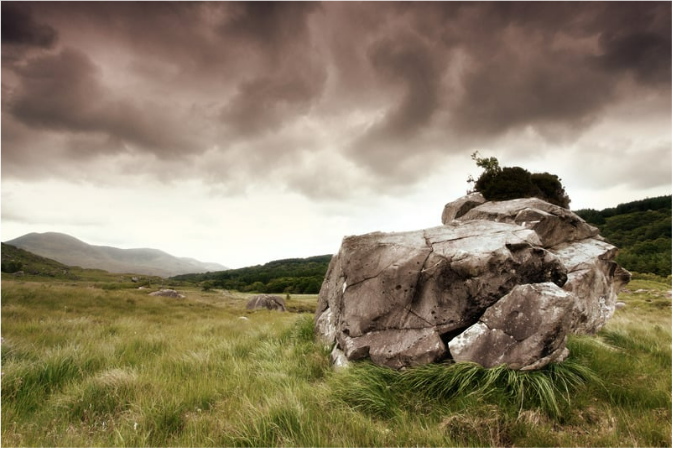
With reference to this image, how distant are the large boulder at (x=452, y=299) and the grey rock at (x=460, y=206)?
4791 mm

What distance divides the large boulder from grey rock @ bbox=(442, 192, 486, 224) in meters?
4.79

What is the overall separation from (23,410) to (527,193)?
20.6m

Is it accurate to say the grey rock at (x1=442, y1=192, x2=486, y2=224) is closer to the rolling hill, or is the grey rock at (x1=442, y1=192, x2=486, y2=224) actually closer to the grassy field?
the grassy field

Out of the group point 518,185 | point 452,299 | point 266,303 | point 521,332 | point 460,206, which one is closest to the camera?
point 521,332

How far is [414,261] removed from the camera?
6.86 m

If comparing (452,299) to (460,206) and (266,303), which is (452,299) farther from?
(266,303)

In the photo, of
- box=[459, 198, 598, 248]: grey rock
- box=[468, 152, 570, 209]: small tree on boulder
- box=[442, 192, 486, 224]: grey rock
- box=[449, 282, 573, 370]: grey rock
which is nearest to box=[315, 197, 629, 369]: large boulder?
box=[449, 282, 573, 370]: grey rock

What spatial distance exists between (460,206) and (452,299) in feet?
24.9

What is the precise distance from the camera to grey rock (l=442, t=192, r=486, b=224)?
509 inches

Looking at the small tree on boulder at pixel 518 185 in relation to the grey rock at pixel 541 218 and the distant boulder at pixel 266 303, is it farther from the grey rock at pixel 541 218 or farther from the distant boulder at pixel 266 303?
the distant boulder at pixel 266 303

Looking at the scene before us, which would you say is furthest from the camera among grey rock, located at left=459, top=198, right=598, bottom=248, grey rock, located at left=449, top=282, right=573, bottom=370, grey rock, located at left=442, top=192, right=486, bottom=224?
grey rock, located at left=442, top=192, right=486, bottom=224

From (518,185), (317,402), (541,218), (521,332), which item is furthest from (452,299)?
(518,185)

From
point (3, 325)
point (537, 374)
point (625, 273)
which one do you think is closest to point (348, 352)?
point (537, 374)

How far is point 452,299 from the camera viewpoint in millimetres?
6410
